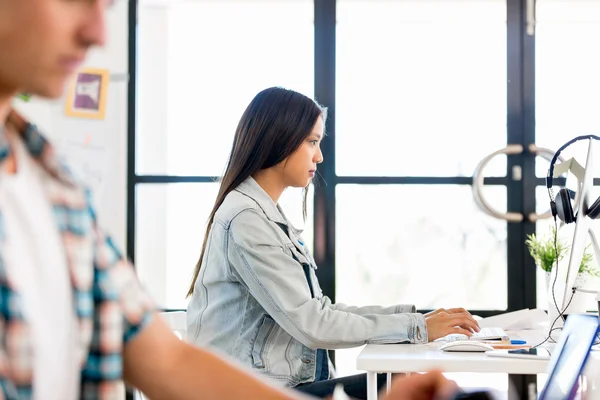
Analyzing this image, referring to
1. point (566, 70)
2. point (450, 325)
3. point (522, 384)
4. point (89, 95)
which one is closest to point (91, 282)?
point (450, 325)

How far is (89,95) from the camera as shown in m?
3.67

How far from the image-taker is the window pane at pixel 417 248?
3703mm

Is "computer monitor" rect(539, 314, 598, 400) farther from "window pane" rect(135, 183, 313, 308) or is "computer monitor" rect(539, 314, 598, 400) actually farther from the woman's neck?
"window pane" rect(135, 183, 313, 308)

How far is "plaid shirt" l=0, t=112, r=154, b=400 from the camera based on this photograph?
2.34ft

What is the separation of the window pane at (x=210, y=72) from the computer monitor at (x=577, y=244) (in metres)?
1.74

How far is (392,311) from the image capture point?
2400 mm

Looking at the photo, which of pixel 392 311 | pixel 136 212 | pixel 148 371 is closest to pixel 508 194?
pixel 392 311

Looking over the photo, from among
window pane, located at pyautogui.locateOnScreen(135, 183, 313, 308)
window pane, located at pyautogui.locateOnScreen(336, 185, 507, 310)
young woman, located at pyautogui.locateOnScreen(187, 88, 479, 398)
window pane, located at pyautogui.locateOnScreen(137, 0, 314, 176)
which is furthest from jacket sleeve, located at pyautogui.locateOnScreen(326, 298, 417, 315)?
window pane, located at pyautogui.locateOnScreen(137, 0, 314, 176)

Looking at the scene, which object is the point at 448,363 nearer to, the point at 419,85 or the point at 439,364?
the point at 439,364

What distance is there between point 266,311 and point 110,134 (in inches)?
72.4

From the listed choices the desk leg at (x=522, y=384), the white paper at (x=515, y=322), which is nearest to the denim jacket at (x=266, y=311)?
the white paper at (x=515, y=322)

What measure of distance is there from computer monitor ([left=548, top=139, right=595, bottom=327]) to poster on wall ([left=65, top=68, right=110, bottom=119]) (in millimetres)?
2207

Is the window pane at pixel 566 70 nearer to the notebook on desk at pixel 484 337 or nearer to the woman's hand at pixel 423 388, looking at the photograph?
the notebook on desk at pixel 484 337

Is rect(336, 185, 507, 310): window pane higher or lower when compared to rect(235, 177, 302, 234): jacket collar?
lower
